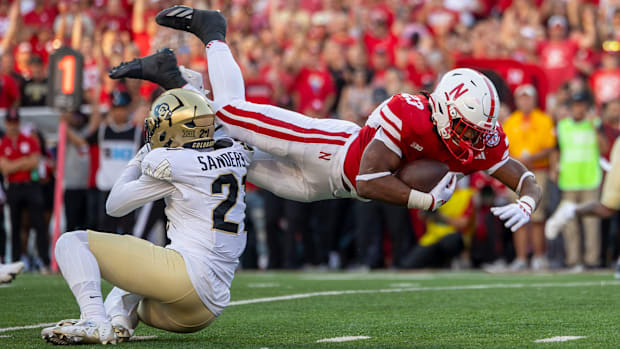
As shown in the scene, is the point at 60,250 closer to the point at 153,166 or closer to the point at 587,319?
the point at 153,166

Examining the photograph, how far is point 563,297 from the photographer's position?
6859mm

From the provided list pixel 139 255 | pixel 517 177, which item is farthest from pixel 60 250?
pixel 517 177

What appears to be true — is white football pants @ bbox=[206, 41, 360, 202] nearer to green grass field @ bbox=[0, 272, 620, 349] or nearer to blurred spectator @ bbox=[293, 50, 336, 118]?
green grass field @ bbox=[0, 272, 620, 349]

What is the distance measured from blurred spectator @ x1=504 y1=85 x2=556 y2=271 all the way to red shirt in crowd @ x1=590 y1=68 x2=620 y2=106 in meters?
0.95

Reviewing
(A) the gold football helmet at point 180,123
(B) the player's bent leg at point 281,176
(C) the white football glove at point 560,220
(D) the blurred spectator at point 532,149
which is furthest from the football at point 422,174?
(D) the blurred spectator at point 532,149

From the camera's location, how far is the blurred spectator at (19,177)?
Result: 10.8 metres

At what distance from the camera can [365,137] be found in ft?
18.7

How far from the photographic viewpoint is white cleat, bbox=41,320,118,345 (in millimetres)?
4371

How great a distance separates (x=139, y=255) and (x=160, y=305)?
0.33 m

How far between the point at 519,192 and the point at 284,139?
4.86 feet

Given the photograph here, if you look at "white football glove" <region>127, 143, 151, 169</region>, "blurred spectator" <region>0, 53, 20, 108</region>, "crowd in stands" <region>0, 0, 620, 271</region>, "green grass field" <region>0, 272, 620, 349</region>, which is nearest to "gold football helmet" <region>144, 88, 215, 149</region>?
"white football glove" <region>127, 143, 151, 169</region>

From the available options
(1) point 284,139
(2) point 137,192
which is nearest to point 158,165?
(2) point 137,192

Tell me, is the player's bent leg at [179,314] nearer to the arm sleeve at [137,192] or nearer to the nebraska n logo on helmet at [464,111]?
the arm sleeve at [137,192]

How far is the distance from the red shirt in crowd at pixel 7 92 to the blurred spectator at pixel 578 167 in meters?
6.82
